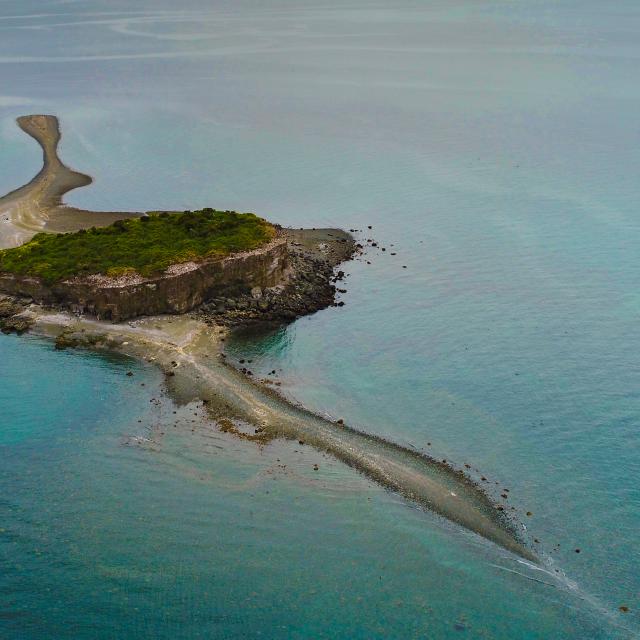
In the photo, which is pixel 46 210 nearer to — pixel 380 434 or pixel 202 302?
pixel 202 302

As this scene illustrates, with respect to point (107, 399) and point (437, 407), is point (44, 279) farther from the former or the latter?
point (437, 407)

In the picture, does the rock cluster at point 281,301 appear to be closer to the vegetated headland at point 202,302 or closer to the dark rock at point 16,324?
the vegetated headland at point 202,302

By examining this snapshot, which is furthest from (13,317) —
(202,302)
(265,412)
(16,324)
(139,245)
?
(265,412)

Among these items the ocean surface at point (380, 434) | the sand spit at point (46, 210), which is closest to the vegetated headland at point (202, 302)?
the ocean surface at point (380, 434)

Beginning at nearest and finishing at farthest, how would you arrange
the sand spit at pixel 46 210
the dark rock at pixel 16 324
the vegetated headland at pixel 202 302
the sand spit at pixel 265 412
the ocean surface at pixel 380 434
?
1. the ocean surface at pixel 380 434
2. the sand spit at pixel 265 412
3. the vegetated headland at pixel 202 302
4. the dark rock at pixel 16 324
5. the sand spit at pixel 46 210

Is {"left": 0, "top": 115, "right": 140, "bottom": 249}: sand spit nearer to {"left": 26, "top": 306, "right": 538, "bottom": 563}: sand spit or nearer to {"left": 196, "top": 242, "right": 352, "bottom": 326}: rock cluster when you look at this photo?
{"left": 26, "top": 306, "right": 538, "bottom": 563}: sand spit

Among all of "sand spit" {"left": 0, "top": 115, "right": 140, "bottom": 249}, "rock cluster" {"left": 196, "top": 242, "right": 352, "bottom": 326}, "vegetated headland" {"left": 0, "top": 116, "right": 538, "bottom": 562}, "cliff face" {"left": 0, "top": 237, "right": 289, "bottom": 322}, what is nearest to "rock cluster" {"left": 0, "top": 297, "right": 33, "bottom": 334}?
"vegetated headland" {"left": 0, "top": 116, "right": 538, "bottom": 562}
